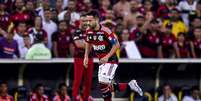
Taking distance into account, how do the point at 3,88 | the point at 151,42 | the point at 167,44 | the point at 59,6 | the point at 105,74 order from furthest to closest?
the point at 167,44 < the point at 59,6 < the point at 151,42 < the point at 3,88 < the point at 105,74

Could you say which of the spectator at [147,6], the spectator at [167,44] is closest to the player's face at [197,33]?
the spectator at [167,44]

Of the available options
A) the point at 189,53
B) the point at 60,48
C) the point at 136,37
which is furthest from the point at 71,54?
the point at 189,53

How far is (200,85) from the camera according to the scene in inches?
839

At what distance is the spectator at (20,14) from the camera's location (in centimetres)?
1927

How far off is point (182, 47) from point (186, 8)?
154 centimetres

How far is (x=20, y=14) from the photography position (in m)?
19.3

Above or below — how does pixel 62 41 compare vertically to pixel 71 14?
below

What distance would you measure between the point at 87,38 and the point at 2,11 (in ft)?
11.5

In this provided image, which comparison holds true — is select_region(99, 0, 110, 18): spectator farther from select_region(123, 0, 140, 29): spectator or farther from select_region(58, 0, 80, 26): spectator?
select_region(58, 0, 80, 26): spectator

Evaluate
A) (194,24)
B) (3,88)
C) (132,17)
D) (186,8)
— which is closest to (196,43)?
(194,24)

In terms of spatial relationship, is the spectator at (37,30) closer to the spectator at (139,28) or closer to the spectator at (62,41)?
the spectator at (62,41)

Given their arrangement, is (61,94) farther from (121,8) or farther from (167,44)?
(167,44)

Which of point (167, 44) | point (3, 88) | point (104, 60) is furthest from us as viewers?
point (167, 44)

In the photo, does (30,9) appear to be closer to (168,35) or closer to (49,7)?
(49,7)
